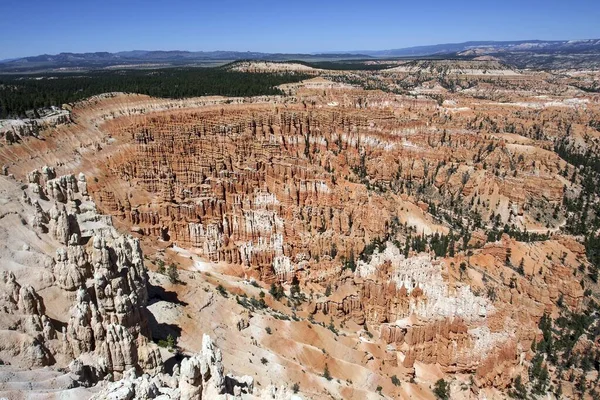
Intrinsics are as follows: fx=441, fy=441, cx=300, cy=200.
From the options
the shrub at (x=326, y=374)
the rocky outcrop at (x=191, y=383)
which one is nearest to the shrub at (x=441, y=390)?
the shrub at (x=326, y=374)

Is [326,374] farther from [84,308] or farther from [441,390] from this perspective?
[84,308]

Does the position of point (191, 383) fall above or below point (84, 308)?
below

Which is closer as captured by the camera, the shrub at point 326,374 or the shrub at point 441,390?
the shrub at point 326,374

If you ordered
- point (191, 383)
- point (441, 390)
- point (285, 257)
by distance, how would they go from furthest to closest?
1. point (285, 257)
2. point (441, 390)
3. point (191, 383)

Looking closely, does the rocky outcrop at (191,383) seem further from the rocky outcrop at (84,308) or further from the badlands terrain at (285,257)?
the rocky outcrop at (84,308)

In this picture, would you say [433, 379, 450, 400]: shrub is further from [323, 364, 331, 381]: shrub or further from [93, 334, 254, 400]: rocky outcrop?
[93, 334, 254, 400]: rocky outcrop

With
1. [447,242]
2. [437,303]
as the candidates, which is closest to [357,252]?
[447,242]

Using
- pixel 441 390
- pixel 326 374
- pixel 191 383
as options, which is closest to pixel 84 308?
pixel 191 383

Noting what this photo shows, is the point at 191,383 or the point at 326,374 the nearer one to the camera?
the point at 191,383
